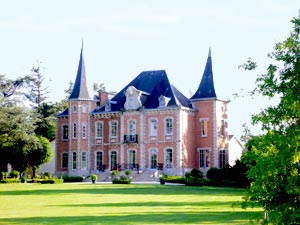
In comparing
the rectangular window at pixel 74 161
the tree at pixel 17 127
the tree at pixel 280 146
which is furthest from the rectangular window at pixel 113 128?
the tree at pixel 280 146

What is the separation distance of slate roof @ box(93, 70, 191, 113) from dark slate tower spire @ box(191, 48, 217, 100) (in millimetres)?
1562

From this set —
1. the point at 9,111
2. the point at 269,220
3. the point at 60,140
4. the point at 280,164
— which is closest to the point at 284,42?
the point at 280,164

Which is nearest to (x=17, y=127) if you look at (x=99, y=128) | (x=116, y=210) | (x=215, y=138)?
(x=99, y=128)

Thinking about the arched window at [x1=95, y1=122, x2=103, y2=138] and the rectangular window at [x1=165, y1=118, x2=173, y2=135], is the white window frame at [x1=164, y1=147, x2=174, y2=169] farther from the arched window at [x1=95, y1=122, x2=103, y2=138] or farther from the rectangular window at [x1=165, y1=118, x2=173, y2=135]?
the arched window at [x1=95, y1=122, x2=103, y2=138]

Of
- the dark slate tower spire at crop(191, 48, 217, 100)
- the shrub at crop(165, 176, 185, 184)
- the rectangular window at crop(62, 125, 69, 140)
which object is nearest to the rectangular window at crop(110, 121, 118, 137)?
the rectangular window at crop(62, 125, 69, 140)

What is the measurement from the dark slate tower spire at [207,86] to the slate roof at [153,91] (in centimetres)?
156

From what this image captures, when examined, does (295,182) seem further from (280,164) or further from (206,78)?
(206,78)

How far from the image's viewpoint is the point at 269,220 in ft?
35.3

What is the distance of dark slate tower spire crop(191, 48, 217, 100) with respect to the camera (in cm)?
5343

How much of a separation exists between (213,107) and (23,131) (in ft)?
61.5

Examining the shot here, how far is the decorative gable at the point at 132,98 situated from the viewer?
54094 mm

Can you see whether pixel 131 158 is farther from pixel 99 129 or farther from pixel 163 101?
pixel 163 101

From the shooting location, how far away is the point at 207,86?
5378cm

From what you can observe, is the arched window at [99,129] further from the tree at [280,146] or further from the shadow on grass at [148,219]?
the tree at [280,146]
